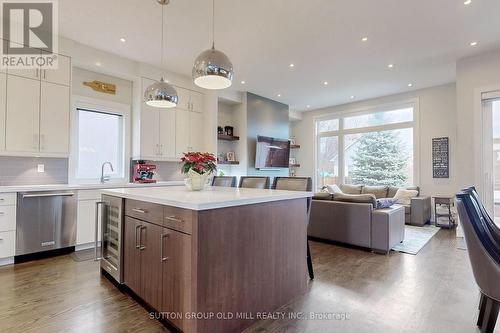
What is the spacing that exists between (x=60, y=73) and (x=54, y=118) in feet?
2.22

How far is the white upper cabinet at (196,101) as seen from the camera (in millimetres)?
5648

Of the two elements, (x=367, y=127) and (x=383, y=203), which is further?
(x=367, y=127)

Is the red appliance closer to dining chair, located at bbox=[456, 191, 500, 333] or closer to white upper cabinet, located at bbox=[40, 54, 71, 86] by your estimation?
white upper cabinet, located at bbox=[40, 54, 71, 86]

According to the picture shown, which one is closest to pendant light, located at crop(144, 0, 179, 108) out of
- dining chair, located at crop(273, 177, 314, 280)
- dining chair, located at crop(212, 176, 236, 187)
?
dining chair, located at crop(212, 176, 236, 187)

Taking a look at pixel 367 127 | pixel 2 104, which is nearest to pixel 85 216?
pixel 2 104

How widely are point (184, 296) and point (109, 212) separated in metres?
1.53

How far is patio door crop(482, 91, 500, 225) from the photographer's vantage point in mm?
4441

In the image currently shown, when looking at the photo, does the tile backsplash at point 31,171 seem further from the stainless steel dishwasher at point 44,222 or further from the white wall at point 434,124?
the white wall at point 434,124

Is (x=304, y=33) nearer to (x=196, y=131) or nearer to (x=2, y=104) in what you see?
(x=196, y=131)

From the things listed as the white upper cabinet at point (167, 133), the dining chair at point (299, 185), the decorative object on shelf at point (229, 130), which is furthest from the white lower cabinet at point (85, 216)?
the decorative object on shelf at point (229, 130)

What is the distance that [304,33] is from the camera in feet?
12.4

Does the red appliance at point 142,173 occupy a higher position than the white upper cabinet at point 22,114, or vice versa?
the white upper cabinet at point 22,114

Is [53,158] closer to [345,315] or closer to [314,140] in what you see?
[345,315]

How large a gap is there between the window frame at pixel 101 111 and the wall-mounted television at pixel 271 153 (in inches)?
124
